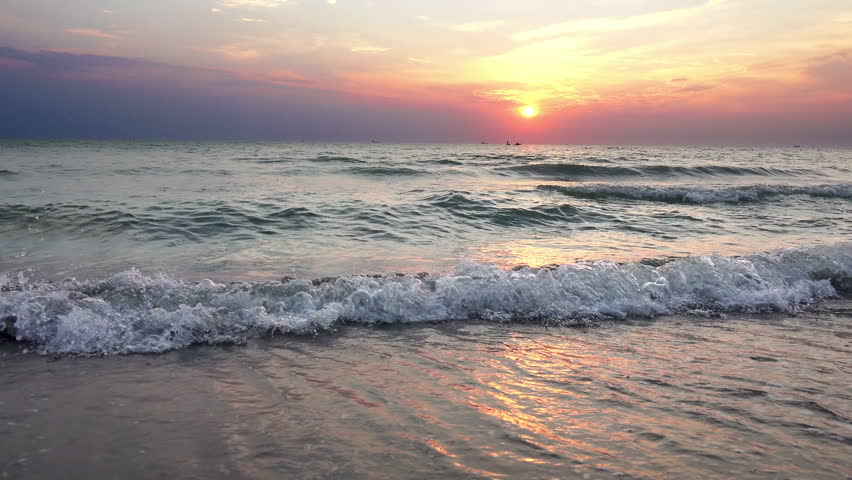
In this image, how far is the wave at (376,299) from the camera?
4805mm

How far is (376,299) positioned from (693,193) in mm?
16535

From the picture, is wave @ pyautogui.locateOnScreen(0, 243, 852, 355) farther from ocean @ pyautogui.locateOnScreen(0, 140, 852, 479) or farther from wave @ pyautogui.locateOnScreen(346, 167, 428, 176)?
wave @ pyautogui.locateOnScreen(346, 167, 428, 176)

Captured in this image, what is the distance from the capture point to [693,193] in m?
18.6

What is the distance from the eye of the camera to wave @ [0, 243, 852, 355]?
480cm

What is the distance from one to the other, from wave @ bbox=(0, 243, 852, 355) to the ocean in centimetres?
3

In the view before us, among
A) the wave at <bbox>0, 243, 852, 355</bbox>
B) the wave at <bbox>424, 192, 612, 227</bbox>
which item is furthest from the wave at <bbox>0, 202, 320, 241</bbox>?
the wave at <bbox>424, 192, 612, 227</bbox>

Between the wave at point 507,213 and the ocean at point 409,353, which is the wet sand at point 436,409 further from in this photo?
the wave at point 507,213

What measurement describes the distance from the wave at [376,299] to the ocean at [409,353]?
0.03 meters

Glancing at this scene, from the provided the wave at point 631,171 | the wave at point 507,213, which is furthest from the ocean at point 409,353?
the wave at point 631,171

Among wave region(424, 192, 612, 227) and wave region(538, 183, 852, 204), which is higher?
wave region(538, 183, 852, 204)

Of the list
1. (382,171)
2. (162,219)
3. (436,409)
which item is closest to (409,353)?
(436,409)

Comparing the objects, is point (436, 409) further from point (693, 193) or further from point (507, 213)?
point (693, 193)

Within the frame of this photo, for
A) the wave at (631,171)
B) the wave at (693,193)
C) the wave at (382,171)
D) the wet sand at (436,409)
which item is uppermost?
the wave at (631,171)

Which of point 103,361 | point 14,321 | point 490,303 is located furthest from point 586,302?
point 14,321
